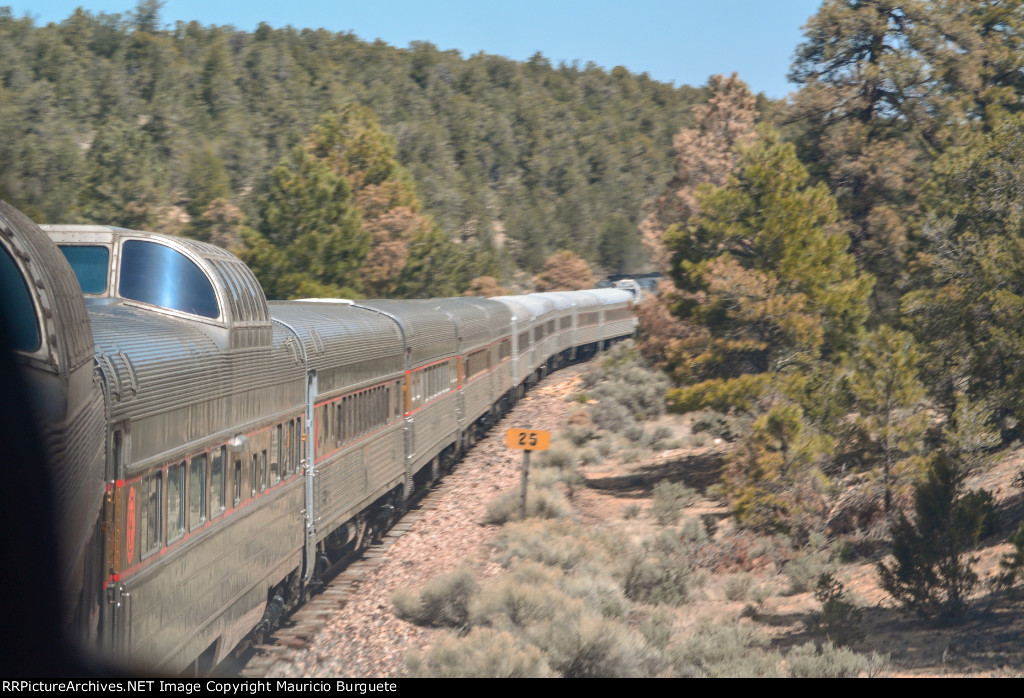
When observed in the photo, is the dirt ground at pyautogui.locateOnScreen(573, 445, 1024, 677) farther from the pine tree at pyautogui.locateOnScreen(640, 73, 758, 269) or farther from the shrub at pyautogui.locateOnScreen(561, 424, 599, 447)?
the pine tree at pyautogui.locateOnScreen(640, 73, 758, 269)

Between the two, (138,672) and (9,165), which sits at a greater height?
(9,165)

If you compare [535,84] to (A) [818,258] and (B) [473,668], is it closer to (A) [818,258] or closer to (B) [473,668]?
(A) [818,258]

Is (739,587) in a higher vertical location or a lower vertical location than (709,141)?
lower

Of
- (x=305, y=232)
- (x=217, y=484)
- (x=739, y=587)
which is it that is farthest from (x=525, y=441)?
(x=305, y=232)

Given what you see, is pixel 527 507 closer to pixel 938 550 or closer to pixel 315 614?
pixel 315 614

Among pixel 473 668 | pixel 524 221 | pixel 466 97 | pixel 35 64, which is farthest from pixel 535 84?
pixel 473 668

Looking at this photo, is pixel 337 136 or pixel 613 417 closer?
pixel 613 417

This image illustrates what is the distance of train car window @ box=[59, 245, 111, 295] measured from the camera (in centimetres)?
745

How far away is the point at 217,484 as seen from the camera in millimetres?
7078

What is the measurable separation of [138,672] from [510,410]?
2642cm

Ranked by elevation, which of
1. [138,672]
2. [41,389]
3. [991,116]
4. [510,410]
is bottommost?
[510,410]

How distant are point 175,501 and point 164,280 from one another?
213 cm

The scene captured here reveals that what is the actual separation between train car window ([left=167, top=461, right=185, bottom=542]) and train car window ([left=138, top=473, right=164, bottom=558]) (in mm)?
157

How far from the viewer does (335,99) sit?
330ft
